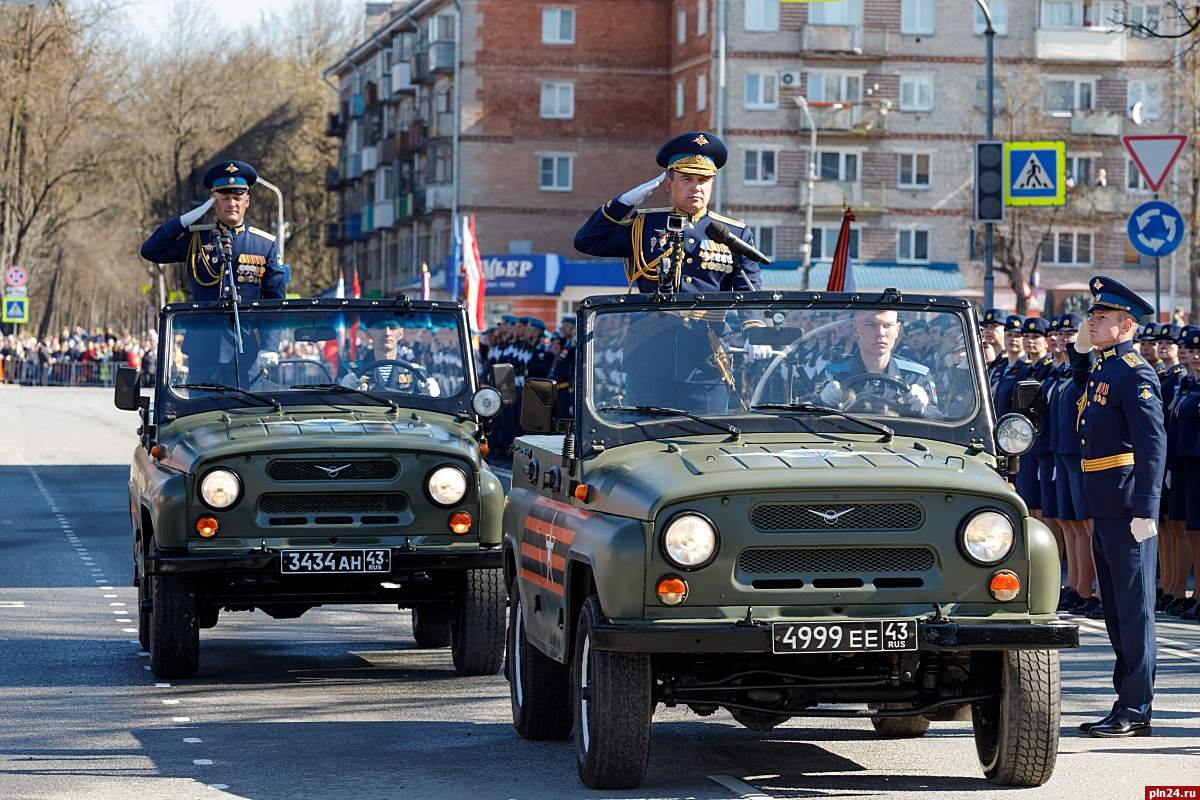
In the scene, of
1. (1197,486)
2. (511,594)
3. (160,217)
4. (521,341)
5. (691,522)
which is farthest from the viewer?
(160,217)

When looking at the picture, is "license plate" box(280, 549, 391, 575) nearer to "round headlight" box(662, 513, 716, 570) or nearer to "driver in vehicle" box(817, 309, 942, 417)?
"driver in vehicle" box(817, 309, 942, 417)

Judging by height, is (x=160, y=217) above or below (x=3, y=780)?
above

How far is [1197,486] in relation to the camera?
15.8m

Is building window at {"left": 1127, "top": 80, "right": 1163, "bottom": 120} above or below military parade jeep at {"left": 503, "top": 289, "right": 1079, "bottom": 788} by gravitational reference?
above

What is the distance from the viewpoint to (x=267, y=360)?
12.7 metres

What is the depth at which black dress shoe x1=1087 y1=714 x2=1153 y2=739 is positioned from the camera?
393 inches

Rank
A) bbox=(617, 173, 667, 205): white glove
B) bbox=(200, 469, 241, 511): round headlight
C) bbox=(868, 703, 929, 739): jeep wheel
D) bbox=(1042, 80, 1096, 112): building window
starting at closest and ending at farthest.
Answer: bbox=(868, 703, 929, 739): jeep wheel < bbox=(617, 173, 667, 205): white glove < bbox=(200, 469, 241, 511): round headlight < bbox=(1042, 80, 1096, 112): building window

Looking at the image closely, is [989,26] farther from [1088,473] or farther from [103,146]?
[103,146]

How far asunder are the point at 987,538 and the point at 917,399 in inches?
45.5

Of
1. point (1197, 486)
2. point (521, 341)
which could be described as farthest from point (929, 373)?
point (521, 341)

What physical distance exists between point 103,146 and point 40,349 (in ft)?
25.6

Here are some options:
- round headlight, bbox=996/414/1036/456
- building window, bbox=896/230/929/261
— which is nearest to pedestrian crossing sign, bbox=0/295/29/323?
building window, bbox=896/230/929/261

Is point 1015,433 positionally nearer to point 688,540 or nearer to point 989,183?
point 688,540

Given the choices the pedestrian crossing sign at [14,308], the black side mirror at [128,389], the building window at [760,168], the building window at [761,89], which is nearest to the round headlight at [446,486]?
the black side mirror at [128,389]
